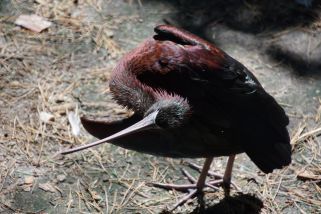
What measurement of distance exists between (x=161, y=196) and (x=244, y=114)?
971 millimetres

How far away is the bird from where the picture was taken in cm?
337

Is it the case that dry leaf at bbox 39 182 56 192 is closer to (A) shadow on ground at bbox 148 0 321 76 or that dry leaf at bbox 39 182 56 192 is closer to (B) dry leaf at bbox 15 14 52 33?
(B) dry leaf at bbox 15 14 52 33

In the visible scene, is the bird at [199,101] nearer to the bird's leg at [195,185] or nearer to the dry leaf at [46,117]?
the bird's leg at [195,185]

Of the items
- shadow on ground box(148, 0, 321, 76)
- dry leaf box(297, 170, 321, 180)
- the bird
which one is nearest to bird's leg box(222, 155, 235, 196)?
the bird

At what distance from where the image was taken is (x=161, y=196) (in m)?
3.98

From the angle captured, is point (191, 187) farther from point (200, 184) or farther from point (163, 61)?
point (163, 61)

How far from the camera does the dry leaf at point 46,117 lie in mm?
4373

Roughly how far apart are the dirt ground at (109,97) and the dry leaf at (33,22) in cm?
5

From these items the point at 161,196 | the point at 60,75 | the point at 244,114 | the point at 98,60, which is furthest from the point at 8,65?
the point at 244,114

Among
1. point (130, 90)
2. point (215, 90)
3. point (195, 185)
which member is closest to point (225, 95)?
point (215, 90)

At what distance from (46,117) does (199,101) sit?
1555 mm

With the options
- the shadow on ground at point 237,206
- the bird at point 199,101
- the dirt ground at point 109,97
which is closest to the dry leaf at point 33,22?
the dirt ground at point 109,97

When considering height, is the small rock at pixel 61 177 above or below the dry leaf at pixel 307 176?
below

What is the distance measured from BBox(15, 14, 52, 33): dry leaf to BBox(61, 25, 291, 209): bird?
1.92m
